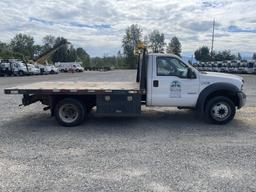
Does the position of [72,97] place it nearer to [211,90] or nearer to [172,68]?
[172,68]

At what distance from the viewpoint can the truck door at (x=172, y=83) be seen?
344 inches

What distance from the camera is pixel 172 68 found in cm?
877

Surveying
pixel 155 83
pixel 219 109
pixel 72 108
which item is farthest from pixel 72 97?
pixel 219 109

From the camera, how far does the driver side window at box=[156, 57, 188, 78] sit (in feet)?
28.7

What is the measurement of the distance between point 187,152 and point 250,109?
20.1 ft

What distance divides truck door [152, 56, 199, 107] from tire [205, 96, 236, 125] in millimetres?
451

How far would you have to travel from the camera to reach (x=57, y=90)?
8.50 metres

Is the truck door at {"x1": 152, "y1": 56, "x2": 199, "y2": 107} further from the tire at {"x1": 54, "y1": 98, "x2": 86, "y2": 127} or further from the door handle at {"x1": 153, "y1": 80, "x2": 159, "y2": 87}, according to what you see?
the tire at {"x1": 54, "y1": 98, "x2": 86, "y2": 127}

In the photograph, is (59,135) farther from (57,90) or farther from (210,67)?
(210,67)

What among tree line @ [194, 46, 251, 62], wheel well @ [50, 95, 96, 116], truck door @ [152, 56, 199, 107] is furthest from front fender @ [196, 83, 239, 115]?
tree line @ [194, 46, 251, 62]

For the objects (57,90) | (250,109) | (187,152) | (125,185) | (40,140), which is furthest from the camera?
(250,109)

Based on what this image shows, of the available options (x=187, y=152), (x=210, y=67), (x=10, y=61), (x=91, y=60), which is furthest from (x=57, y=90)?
(x=91, y=60)

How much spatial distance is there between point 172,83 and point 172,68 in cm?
40

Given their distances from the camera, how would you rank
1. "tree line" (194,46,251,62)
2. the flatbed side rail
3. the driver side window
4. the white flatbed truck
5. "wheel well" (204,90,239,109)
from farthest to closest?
1. "tree line" (194,46,251,62)
2. "wheel well" (204,90,239,109)
3. the driver side window
4. the white flatbed truck
5. the flatbed side rail
